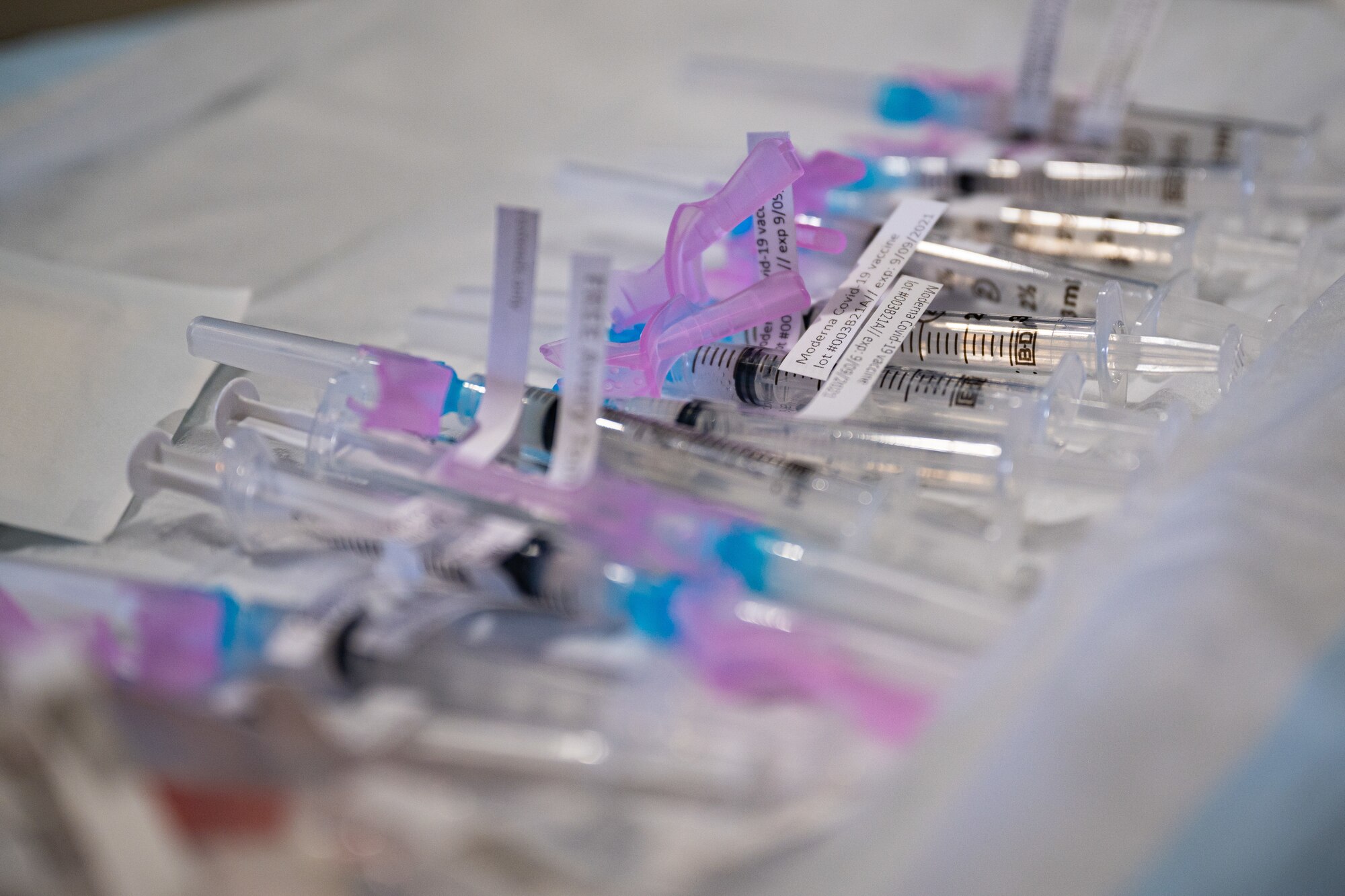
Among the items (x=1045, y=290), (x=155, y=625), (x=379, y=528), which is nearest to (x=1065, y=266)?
(x=1045, y=290)

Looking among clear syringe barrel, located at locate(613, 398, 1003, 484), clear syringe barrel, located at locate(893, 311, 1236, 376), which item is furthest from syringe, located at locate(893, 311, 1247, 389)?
clear syringe barrel, located at locate(613, 398, 1003, 484)

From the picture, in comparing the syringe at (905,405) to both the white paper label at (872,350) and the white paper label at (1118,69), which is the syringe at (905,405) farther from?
the white paper label at (1118,69)

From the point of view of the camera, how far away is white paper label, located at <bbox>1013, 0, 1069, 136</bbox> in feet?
4.06

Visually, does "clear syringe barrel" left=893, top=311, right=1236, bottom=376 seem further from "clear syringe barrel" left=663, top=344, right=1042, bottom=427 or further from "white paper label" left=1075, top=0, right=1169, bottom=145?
"white paper label" left=1075, top=0, right=1169, bottom=145

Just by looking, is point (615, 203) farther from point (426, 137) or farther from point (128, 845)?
point (128, 845)

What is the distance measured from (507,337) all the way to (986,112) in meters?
0.86

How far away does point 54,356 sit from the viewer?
96 centimetres

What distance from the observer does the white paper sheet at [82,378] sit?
2.73 feet

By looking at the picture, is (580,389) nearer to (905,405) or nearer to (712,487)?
(712,487)

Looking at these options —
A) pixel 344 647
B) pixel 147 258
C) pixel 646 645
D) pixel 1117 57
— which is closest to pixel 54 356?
pixel 147 258

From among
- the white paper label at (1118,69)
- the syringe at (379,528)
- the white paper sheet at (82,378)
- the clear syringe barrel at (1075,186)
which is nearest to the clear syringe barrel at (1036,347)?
the clear syringe barrel at (1075,186)

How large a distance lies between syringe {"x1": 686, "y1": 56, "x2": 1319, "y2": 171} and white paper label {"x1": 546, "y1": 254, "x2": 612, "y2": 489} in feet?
2.63

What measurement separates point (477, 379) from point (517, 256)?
5.1 inches

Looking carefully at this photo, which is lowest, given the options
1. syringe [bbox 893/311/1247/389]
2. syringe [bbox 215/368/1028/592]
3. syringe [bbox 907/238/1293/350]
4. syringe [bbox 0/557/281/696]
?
syringe [bbox 0/557/281/696]
